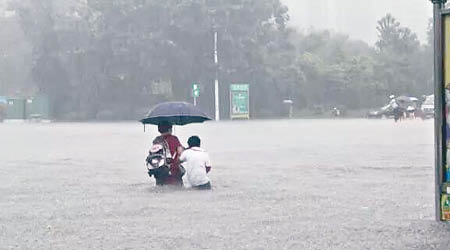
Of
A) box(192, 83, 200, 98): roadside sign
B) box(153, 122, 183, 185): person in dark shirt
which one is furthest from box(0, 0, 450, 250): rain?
box(192, 83, 200, 98): roadside sign

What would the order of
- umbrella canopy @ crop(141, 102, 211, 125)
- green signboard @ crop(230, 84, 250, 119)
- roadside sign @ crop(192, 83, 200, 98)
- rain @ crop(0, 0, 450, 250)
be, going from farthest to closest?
1. roadside sign @ crop(192, 83, 200, 98)
2. green signboard @ crop(230, 84, 250, 119)
3. umbrella canopy @ crop(141, 102, 211, 125)
4. rain @ crop(0, 0, 450, 250)

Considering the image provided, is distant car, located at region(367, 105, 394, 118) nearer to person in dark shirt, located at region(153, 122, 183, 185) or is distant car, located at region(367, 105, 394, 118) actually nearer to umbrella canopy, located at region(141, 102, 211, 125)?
umbrella canopy, located at region(141, 102, 211, 125)

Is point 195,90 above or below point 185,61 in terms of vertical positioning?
below

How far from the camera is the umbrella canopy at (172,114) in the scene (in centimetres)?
1156

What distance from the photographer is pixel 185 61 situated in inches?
2393

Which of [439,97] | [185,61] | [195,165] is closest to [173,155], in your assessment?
[195,165]

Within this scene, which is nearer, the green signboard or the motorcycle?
the motorcycle

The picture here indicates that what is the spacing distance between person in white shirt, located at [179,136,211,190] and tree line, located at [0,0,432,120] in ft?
159

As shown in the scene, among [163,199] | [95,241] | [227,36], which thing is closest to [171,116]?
[163,199]

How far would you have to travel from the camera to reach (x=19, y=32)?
75188mm

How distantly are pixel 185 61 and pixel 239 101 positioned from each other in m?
4.94

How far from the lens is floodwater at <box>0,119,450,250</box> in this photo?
7129 mm

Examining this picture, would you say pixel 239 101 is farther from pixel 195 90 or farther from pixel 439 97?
pixel 439 97

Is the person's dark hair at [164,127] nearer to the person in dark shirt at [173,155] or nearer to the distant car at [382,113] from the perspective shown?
the person in dark shirt at [173,155]
